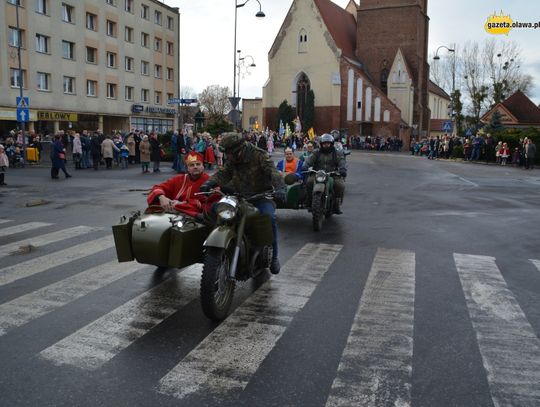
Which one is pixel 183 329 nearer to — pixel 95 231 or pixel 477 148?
pixel 95 231

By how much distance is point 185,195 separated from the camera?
19.7 ft

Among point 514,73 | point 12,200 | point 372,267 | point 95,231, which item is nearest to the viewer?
point 372,267

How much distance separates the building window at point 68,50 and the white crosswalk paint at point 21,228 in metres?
35.0

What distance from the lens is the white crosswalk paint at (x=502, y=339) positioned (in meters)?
3.68

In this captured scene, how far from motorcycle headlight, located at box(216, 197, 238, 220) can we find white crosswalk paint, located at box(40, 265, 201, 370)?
3.49 ft

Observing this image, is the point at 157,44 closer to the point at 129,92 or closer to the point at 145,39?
the point at 145,39

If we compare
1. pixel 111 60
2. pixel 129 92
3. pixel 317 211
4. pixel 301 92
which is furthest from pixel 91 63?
pixel 317 211

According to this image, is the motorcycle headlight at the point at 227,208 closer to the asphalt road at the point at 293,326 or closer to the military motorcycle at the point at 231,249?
the military motorcycle at the point at 231,249

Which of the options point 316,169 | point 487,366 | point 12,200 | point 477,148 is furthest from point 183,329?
point 477,148

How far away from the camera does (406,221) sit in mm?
11055

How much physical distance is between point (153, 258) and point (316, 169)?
639cm

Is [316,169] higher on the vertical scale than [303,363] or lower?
higher

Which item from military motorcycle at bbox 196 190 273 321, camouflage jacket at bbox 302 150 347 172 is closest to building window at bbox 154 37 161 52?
camouflage jacket at bbox 302 150 347 172

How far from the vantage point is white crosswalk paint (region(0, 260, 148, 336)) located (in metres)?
4.96
